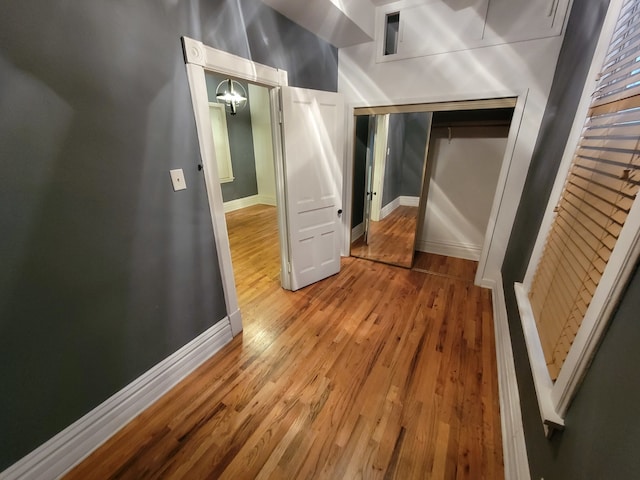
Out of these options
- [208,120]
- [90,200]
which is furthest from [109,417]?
[208,120]

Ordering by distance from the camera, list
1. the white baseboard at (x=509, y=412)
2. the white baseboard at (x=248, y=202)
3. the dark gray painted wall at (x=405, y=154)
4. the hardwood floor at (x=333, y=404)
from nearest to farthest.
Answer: the white baseboard at (x=509, y=412) < the hardwood floor at (x=333, y=404) < the dark gray painted wall at (x=405, y=154) < the white baseboard at (x=248, y=202)

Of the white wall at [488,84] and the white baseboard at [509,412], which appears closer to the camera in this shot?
the white baseboard at [509,412]

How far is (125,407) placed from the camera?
1.43 m

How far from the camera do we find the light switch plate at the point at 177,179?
1.48 m

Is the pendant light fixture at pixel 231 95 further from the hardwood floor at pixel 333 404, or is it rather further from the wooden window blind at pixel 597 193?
the wooden window blind at pixel 597 193

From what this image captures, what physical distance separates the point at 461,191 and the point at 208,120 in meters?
3.04

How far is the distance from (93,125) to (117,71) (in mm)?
285

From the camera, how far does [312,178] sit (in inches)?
97.5

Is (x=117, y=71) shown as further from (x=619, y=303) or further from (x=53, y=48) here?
(x=619, y=303)

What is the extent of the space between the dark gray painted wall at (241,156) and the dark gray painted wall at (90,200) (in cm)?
411

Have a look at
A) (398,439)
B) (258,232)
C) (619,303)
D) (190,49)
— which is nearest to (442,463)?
(398,439)

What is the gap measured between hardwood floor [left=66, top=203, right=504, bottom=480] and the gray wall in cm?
36

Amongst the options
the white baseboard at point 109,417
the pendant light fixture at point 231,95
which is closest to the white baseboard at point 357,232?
the white baseboard at point 109,417

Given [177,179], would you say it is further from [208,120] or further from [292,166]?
[292,166]
